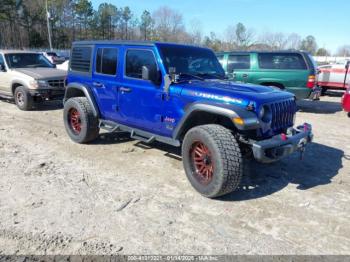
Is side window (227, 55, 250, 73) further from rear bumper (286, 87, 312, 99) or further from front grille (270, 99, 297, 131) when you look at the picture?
front grille (270, 99, 297, 131)

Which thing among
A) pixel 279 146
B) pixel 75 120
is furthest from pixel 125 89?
pixel 279 146

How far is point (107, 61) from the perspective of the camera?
A: 5742 millimetres

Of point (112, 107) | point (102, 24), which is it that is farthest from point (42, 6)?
point (112, 107)

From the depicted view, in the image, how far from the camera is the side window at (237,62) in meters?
10.9

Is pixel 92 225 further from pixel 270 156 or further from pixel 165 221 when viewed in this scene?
pixel 270 156

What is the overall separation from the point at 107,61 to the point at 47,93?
440cm

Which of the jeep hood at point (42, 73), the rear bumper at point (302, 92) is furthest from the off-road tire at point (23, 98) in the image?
the rear bumper at point (302, 92)

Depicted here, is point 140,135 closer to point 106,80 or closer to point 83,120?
point 106,80

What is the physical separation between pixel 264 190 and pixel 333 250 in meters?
1.41

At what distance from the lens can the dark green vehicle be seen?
394 inches

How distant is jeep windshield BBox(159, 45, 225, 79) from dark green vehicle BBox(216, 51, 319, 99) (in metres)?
4.49

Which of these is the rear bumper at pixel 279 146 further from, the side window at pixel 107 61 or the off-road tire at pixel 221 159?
the side window at pixel 107 61

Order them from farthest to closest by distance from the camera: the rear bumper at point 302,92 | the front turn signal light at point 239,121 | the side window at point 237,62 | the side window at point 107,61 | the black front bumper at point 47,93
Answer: the side window at point 237,62 < the rear bumper at point 302,92 < the black front bumper at point 47,93 < the side window at point 107,61 < the front turn signal light at point 239,121

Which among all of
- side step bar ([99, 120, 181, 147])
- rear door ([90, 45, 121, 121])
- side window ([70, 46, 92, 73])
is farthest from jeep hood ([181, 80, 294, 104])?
side window ([70, 46, 92, 73])
